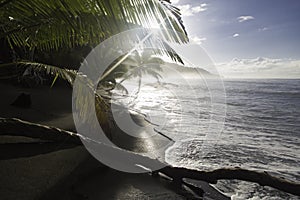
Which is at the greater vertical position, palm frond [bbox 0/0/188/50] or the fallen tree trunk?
palm frond [bbox 0/0/188/50]

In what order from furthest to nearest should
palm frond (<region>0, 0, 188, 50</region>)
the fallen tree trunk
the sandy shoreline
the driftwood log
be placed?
the fallen tree trunk, the driftwood log, the sandy shoreline, palm frond (<region>0, 0, 188, 50</region>)

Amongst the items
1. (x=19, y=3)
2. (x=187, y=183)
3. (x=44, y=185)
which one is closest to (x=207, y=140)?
(x=187, y=183)

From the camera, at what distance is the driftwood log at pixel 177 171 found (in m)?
2.92

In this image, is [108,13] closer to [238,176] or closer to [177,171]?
[177,171]

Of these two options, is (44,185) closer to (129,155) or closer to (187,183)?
(129,155)

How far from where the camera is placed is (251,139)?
7.93 m

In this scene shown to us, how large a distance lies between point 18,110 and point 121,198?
5068mm

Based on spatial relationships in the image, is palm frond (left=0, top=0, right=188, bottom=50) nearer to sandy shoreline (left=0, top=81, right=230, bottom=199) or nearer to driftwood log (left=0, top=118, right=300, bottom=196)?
driftwood log (left=0, top=118, right=300, bottom=196)

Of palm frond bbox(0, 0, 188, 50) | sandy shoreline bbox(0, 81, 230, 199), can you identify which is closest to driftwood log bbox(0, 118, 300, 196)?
sandy shoreline bbox(0, 81, 230, 199)

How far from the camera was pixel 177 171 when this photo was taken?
3.47 m

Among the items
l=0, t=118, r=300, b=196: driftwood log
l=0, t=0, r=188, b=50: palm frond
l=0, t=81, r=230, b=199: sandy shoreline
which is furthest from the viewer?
l=0, t=118, r=300, b=196: driftwood log

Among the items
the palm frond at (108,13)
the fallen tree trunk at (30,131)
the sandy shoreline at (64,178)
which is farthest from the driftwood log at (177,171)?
the palm frond at (108,13)

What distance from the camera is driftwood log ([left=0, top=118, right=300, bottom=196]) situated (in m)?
2.92

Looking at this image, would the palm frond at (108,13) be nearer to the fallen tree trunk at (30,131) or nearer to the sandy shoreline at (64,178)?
the fallen tree trunk at (30,131)
